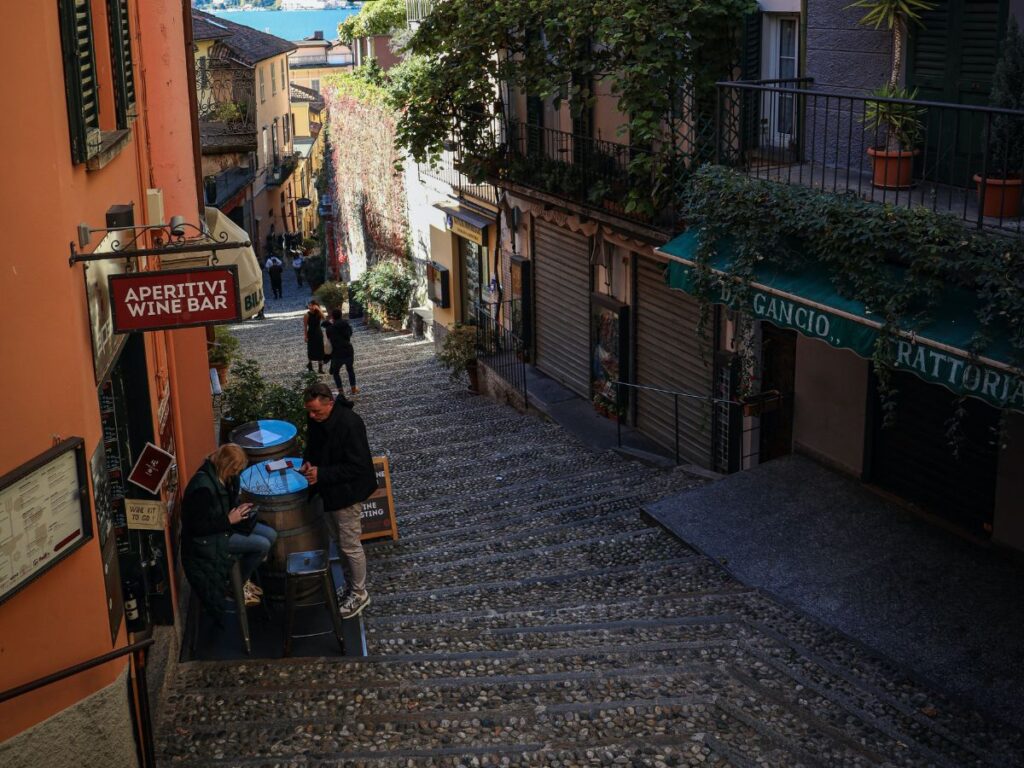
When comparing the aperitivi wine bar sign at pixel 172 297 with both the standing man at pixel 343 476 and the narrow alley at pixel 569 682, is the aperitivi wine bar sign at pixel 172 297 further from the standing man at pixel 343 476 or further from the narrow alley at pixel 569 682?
the narrow alley at pixel 569 682

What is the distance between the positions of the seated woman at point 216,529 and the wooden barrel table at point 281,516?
41 centimetres

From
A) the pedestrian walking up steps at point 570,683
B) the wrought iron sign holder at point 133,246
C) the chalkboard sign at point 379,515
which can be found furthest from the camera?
the chalkboard sign at point 379,515

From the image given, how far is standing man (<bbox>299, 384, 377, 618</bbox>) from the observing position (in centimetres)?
873

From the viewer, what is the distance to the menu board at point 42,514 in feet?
18.4

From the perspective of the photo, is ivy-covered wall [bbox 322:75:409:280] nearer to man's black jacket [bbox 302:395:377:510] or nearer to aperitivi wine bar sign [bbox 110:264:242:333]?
man's black jacket [bbox 302:395:377:510]

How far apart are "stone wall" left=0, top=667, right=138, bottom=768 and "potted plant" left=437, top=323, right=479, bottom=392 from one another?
556 inches

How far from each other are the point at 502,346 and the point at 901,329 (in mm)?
12262

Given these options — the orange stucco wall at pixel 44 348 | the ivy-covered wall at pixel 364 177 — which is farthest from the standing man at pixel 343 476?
the ivy-covered wall at pixel 364 177

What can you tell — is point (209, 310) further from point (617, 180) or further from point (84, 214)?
point (617, 180)

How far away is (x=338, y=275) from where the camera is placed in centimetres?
3928

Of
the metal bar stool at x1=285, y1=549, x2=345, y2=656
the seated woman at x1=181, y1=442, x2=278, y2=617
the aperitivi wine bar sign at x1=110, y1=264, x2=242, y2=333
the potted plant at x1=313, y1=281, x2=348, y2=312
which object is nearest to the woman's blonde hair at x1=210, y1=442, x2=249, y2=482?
the seated woman at x1=181, y1=442, x2=278, y2=617

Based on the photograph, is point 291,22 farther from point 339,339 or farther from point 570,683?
point 570,683

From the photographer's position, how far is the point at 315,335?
2000 centimetres

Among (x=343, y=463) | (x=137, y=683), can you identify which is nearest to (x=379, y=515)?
(x=343, y=463)
